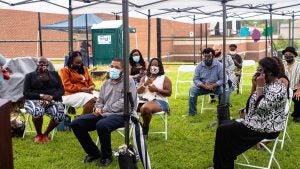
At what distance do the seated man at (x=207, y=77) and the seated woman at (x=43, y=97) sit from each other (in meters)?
2.84

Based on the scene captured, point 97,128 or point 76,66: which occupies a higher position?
point 76,66

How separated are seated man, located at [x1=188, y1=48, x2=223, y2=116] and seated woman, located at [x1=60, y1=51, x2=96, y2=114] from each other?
7.27 ft

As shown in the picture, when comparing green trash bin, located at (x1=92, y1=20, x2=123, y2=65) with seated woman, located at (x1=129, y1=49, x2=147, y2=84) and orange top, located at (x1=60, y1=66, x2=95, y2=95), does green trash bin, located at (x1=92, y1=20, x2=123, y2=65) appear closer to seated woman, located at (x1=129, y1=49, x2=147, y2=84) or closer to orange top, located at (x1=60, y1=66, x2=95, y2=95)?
seated woman, located at (x1=129, y1=49, x2=147, y2=84)

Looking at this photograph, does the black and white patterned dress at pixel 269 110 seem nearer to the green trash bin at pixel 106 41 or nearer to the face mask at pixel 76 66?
the face mask at pixel 76 66

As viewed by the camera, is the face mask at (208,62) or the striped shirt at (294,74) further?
the face mask at (208,62)

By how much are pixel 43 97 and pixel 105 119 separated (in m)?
1.64

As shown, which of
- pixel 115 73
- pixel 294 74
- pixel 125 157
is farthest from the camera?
pixel 294 74

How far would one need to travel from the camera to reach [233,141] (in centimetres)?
454

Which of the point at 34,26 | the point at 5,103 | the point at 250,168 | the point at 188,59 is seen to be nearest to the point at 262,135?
the point at 250,168

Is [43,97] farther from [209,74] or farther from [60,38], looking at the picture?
[60,38]

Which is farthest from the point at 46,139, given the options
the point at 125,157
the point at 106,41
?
the point at 106,41

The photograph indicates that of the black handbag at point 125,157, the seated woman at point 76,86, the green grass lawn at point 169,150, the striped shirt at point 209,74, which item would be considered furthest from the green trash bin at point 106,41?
the black handbag at point 125,157

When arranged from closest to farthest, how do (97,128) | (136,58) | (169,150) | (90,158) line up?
(97,128) < (90,158) < (169,150) < (136,58)

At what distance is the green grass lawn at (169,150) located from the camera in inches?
207
